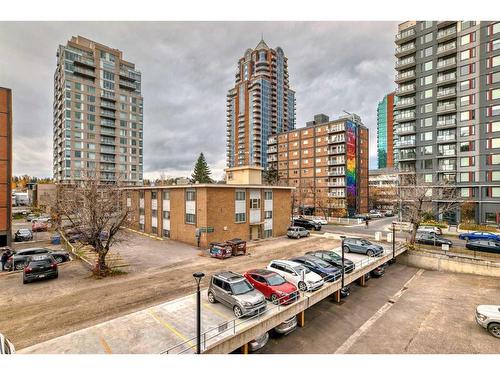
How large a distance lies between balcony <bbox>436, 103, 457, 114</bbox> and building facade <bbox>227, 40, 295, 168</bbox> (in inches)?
2736

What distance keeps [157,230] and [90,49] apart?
206 feet

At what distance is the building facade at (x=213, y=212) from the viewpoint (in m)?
28.2

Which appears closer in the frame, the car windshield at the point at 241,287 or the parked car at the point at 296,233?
the car windshield at the point at 241,287

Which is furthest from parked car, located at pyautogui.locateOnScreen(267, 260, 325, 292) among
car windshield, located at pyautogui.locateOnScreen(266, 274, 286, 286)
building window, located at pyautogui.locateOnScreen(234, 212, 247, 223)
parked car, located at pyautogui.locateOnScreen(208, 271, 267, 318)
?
building window, located at pyautogui.locateOnScreen(234, 212, 247, 223)

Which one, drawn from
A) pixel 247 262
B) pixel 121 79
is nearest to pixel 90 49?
pixel 121 79

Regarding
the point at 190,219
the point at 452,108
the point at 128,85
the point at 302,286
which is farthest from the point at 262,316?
the point at 128,85

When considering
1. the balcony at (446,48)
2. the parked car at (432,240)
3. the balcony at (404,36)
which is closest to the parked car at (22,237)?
the parked car at (432,240)

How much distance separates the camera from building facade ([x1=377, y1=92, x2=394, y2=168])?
155250 millimetres

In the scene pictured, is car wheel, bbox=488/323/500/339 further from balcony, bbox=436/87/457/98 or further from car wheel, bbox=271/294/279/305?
balcony, bbox=436/87/457/98

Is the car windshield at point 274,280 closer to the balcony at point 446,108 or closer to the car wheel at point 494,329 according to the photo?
the car wheel at point 494,329

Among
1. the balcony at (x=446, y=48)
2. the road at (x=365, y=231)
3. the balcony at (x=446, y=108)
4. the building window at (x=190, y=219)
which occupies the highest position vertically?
the balcony at (x=446, y=48)

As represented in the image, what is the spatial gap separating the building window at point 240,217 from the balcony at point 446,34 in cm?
5128

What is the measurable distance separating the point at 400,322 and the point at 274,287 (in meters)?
8.58

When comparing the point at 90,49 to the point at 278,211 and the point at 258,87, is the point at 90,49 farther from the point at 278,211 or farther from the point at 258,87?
the point at 278,211
